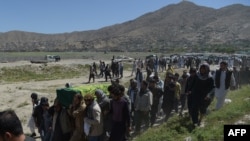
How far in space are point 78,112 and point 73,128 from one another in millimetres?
571

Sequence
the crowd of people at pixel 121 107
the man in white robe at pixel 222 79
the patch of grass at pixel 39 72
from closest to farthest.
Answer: the crowd of people at pixel 121 107 → the man in white robe at pixel 222 79 → the patch of grass at pixel 39 72

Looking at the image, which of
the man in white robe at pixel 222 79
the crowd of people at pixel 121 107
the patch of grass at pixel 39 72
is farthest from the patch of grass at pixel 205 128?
the patch of grass at pixel 39 72

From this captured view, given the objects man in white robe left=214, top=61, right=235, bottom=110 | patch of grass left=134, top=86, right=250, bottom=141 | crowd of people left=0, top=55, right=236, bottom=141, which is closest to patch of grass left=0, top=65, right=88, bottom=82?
crowd of people left=0, top=55, right=236, bottom=141

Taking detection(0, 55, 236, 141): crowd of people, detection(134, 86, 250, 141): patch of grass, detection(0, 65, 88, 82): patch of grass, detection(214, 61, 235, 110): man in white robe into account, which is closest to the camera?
detection(0, 55, 236, 141): crowd of people

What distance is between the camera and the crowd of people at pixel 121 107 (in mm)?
7430

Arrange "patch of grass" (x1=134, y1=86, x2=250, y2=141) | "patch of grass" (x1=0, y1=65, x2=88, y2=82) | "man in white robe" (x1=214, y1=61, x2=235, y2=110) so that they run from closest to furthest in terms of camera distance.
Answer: "patch of grass" (x1=134, y1=86, x2=250, y2=141) < "man in white robe" (x1=214, y1=61, x2=235, y2=110) < "patch of grass" (x1=0, y1=65, x2=88, y2=82)

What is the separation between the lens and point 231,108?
10.5 metres

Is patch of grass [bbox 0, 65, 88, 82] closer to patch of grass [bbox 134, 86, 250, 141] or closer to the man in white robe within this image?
the man in white robe

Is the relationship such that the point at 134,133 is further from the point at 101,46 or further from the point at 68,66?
the point at 101,46

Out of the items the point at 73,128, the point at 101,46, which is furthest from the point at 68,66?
the point at 101,46

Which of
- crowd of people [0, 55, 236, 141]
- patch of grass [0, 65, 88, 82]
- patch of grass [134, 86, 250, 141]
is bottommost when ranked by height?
patch of grass [0, 65, 88, 82]

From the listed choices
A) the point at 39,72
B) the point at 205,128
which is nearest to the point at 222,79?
the point at 205,128

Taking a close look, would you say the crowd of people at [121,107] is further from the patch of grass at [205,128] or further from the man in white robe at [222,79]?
the patch of grass at [205,128]

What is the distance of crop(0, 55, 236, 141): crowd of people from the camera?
24.4ft
